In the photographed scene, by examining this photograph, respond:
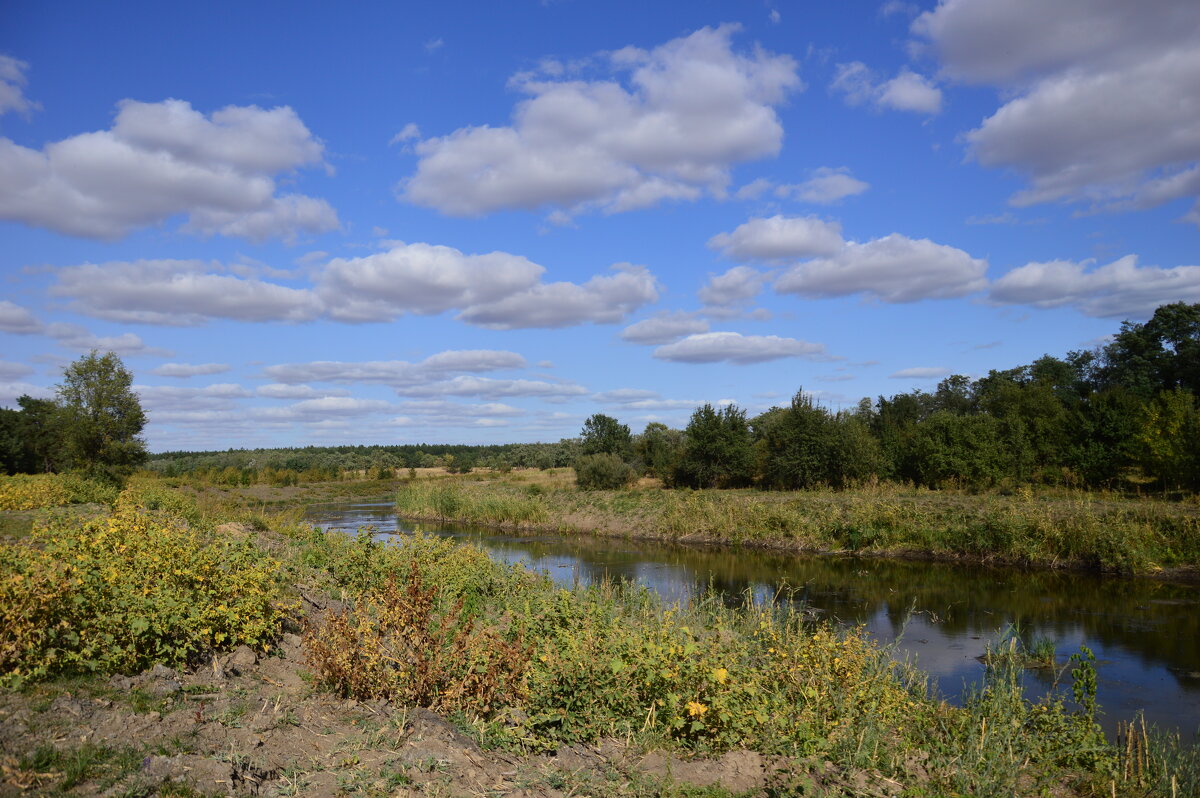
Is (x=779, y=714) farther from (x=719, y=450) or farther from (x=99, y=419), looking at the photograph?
(x=719, y=450)

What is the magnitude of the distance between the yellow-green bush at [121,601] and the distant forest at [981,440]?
3124cm

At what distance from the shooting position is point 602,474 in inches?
1767

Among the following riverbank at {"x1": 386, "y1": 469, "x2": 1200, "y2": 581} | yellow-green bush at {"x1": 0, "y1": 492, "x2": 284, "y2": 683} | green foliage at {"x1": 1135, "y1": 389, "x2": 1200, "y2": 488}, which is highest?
green foliage at {"x1": 1135, "y1": 389, "x2": 1200, "y2": 488}

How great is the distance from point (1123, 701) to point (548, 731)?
8.57 meters

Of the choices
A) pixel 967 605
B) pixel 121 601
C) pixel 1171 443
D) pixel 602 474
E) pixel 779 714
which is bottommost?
pixel 967 605

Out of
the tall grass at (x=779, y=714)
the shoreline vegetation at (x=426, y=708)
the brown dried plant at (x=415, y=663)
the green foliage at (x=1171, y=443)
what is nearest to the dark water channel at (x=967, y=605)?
the tall grass at (x=779, y=714)

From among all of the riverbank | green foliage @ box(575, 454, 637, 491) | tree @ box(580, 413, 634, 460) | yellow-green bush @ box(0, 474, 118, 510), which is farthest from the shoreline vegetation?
tree @ box(580, 413, 634, 460)

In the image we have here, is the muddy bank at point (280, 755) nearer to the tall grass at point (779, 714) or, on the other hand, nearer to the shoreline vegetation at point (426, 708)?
the shoreline vegetation at point (426, 708)

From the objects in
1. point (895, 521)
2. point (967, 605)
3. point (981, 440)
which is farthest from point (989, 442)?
point (967, 605)

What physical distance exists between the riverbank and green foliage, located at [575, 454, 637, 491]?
5.93 meters

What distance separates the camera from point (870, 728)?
572cm

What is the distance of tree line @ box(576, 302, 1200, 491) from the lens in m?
29.2

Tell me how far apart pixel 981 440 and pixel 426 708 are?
106 ft

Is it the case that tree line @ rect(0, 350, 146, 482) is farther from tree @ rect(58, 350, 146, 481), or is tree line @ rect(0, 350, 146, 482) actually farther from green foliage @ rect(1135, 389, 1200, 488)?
green foliage @ rect(1135, 389, 1200, 488)
